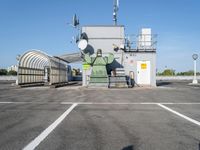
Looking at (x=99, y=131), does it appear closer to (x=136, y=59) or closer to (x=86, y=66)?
(x=86, y=66)

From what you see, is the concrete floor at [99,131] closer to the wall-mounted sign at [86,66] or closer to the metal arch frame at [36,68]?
the wall-mounted sign at [86,66]

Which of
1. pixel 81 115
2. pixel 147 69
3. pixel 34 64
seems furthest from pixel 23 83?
pixel 81 115

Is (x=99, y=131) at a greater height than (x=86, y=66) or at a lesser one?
lesser

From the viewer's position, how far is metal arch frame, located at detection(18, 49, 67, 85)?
27.0 m

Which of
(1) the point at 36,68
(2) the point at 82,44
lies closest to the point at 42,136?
(2) the point at 82,44

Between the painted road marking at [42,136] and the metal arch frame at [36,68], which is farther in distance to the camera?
the metal arch frame at [36,68]

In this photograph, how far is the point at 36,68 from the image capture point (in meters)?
32.2

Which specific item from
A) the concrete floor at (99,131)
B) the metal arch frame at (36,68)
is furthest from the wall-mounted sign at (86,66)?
the concrete floor at (99,131)

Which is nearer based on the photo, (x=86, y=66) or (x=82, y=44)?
(x=82, y=44)

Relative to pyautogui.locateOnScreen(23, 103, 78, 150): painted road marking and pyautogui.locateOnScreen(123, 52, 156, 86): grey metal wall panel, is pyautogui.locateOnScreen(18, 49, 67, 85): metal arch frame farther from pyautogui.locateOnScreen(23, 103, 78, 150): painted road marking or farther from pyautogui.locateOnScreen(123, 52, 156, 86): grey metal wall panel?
pyautogui.locateOnScreen(23, 103, 78, 150): painted road marking

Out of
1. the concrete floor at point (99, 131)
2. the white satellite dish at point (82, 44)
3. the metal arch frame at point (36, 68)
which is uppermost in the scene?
the white satellite dish at point (82, 44)

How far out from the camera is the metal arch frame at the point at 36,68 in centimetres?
2702

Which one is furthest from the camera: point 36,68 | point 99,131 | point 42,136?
point 36,68

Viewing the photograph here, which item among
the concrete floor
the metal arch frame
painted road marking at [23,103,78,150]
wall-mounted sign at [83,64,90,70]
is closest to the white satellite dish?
wall-mounted sign at [83,64,90,70]
